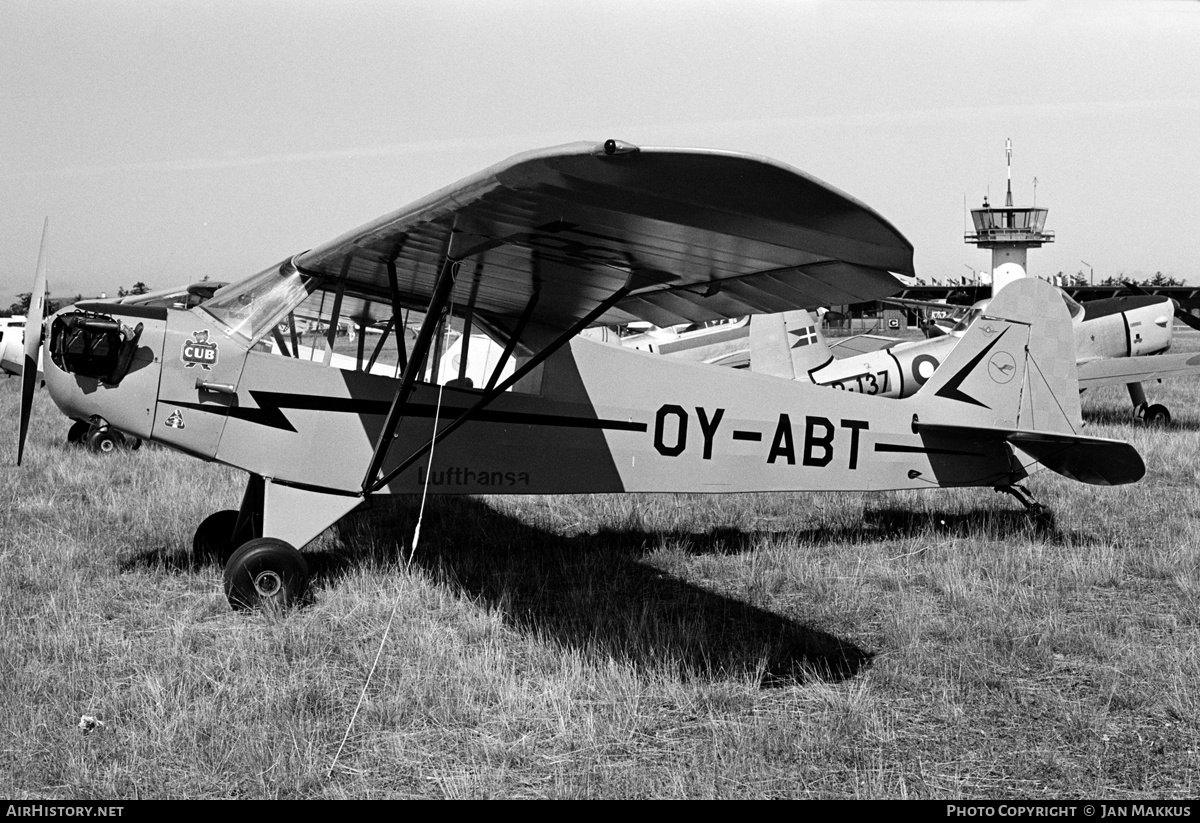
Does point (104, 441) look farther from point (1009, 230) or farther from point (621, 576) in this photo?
point (1009, 230)

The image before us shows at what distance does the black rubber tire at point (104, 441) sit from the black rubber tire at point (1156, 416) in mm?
14229

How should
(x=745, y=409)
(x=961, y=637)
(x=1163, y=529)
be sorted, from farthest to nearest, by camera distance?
1. (x=1163, y=529)
2. (x=745, y=409)
3. (x=961, y=637)

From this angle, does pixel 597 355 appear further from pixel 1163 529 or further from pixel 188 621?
pixel 1163 529

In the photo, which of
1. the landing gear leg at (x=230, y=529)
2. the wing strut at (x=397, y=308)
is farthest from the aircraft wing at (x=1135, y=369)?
the landing gear leg at (x=230, y=529)

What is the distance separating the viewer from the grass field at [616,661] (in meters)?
3.66

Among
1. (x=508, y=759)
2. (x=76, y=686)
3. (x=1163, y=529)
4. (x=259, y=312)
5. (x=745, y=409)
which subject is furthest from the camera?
(x=1163, y=529)

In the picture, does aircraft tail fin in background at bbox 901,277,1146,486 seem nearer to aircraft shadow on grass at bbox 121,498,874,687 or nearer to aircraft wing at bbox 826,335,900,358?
aircraft shadow on grass at bbox 121,498,874,687

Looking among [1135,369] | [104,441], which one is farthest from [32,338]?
[1135,369]

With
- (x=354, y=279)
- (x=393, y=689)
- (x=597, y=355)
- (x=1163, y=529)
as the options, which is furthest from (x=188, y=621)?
(x=1163, y=529)

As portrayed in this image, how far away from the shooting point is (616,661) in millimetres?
4742

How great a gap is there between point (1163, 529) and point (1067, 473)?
1164 mm

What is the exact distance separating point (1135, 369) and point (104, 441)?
1406 cm

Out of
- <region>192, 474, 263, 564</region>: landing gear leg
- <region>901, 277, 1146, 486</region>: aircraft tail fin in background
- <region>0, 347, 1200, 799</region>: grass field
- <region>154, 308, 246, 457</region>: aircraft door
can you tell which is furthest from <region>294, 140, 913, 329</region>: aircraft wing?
<region>901, 277, 1146, 486</region>: aircraft tail fin in background

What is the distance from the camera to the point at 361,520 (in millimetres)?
8305
